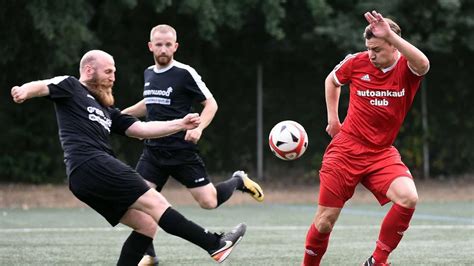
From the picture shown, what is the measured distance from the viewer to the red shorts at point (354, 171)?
276 inches

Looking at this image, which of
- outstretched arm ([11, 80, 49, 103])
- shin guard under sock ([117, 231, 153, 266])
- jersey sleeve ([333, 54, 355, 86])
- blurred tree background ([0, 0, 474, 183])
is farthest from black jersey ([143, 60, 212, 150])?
blurred tree background ([0, 0, 474, 183])

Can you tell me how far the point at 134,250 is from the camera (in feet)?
22.4

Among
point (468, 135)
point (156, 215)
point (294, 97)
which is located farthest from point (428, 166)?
point (156, 215)

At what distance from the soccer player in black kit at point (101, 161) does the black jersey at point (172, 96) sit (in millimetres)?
1723

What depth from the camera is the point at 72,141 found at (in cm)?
641

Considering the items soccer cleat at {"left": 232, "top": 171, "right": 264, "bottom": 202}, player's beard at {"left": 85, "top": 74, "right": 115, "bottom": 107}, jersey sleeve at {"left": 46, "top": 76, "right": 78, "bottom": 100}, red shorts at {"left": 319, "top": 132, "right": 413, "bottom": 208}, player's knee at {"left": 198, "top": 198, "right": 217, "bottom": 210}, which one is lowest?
soccer cleat at {"left": 232, "top": 171, "right": 264, "bottom": 202}

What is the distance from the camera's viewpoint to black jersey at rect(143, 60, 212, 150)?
8.50m

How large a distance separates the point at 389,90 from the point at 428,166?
1284 cm

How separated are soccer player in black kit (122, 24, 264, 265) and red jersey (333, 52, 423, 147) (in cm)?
170

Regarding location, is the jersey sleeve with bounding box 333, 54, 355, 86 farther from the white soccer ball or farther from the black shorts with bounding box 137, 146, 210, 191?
the black shorts with bounding box 137, 146, 210, 191

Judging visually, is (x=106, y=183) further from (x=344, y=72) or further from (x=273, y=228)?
(x=273, y=228)

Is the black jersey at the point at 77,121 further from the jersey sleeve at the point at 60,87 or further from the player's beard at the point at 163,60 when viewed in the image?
the player's beard at the point at 163,60

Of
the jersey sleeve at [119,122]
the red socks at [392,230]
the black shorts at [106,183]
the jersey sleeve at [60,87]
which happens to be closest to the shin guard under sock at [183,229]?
the black shorts at [106,183]

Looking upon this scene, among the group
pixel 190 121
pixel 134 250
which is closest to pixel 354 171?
pixel 190 121
